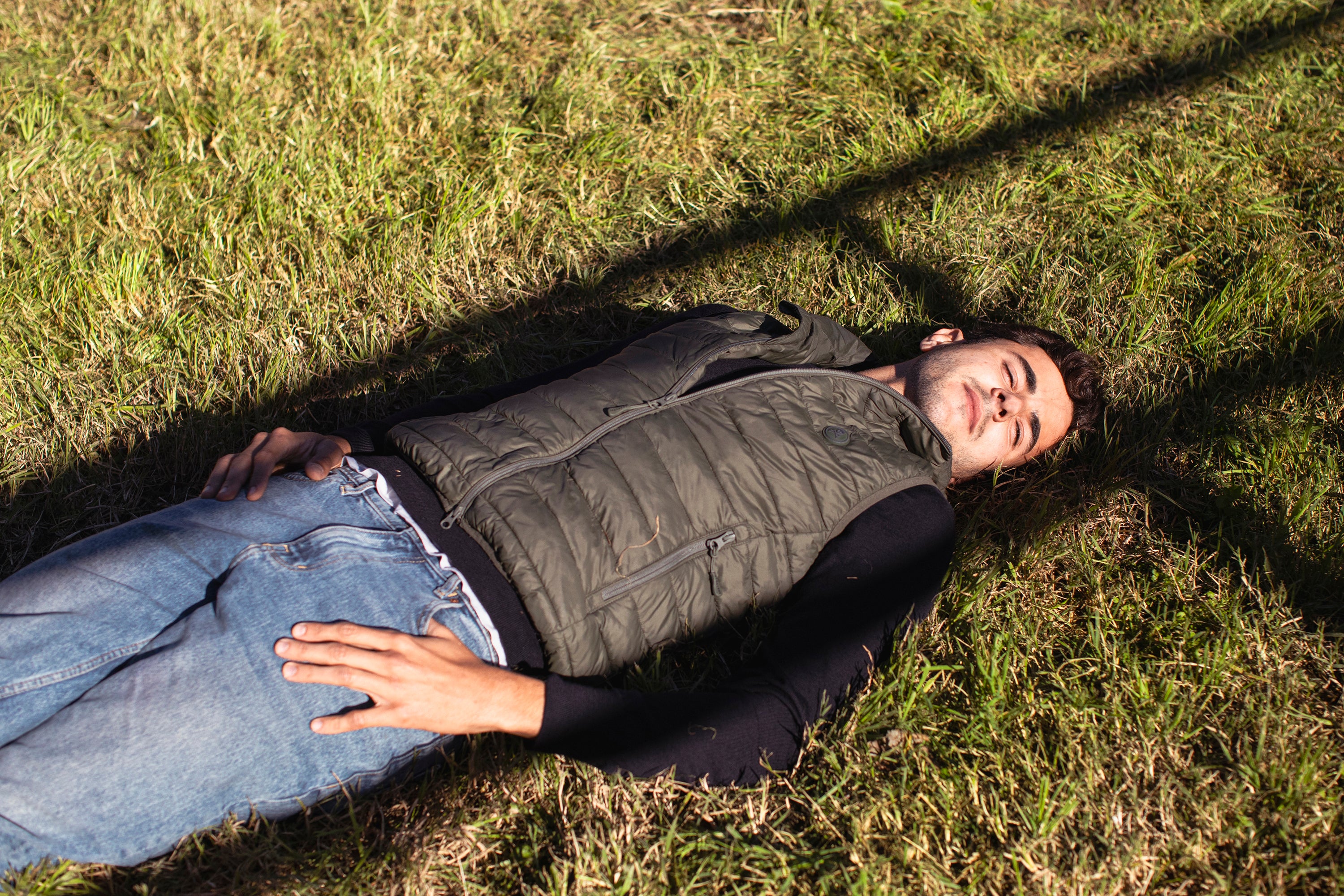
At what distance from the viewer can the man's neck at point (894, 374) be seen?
2.81 m

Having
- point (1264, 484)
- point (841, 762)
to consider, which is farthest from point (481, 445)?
point (1264, 484)

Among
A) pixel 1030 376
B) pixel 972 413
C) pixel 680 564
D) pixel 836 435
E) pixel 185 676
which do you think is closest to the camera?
pixel 185 676

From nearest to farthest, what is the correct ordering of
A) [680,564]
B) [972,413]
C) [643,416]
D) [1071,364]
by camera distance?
1. [680,564]
2. [643,416]
3. [972,413]
4. [1071,364]

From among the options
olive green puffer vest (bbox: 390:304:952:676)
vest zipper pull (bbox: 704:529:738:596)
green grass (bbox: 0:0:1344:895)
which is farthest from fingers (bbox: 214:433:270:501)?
vest zipper pull (bbox: 704:529:738:596)

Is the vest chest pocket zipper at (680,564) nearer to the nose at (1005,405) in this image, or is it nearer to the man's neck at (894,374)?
the man's neck at (894,374)

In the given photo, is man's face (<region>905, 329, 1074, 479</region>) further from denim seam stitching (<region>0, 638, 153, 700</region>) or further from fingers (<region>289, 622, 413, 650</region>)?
denim seam stitching (<region>0, 638, 153, 700</region>)

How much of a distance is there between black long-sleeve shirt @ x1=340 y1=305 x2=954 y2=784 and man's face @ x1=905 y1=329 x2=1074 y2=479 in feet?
1.24

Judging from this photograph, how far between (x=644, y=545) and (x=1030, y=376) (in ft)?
5.13

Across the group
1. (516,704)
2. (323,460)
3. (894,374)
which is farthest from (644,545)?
(894,374)

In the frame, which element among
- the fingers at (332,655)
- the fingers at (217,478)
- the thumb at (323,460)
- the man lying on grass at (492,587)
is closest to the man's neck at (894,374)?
the man lying on grass at (492,587)

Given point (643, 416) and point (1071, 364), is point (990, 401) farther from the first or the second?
point (643, 416)

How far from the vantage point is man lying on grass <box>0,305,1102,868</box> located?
1.65 meters

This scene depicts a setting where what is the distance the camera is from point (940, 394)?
2.68m

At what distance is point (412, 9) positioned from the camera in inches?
155
